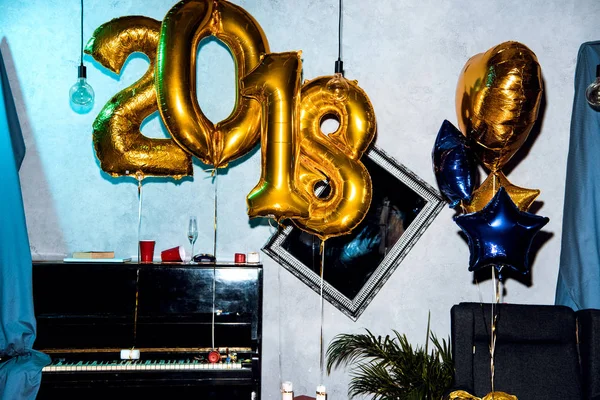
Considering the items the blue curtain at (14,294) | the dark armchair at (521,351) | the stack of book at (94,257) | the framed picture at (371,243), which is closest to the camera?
the dark armchair at (521,351)

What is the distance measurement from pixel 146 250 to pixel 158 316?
0.43 m

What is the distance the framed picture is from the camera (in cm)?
407

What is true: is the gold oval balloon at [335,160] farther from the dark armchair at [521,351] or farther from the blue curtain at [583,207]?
the blue curtain at [583,207]

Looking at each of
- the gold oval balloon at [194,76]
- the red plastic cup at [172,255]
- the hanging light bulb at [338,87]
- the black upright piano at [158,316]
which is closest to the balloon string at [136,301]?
the black upright piano at [158,316]

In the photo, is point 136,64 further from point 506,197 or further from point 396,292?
point 506,197

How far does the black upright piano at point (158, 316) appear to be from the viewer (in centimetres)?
340

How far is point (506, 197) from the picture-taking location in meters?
2.69

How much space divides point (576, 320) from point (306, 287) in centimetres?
157

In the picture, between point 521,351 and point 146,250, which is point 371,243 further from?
point 146,250

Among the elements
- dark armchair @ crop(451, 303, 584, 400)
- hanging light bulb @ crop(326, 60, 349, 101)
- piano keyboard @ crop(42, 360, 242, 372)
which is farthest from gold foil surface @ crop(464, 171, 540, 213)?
piano keyboard @ crop(42, 360, 242, 372)

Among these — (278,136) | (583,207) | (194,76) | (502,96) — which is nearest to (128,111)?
(194,76)

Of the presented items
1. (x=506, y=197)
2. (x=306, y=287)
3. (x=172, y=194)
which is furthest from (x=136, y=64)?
(x=506, y=197)

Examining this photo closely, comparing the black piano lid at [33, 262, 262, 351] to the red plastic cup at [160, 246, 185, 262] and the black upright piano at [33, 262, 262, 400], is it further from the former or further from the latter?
the red plastic cup at [160, 246, 185, 262]

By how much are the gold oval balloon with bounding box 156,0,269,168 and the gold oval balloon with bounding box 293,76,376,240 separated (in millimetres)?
232
